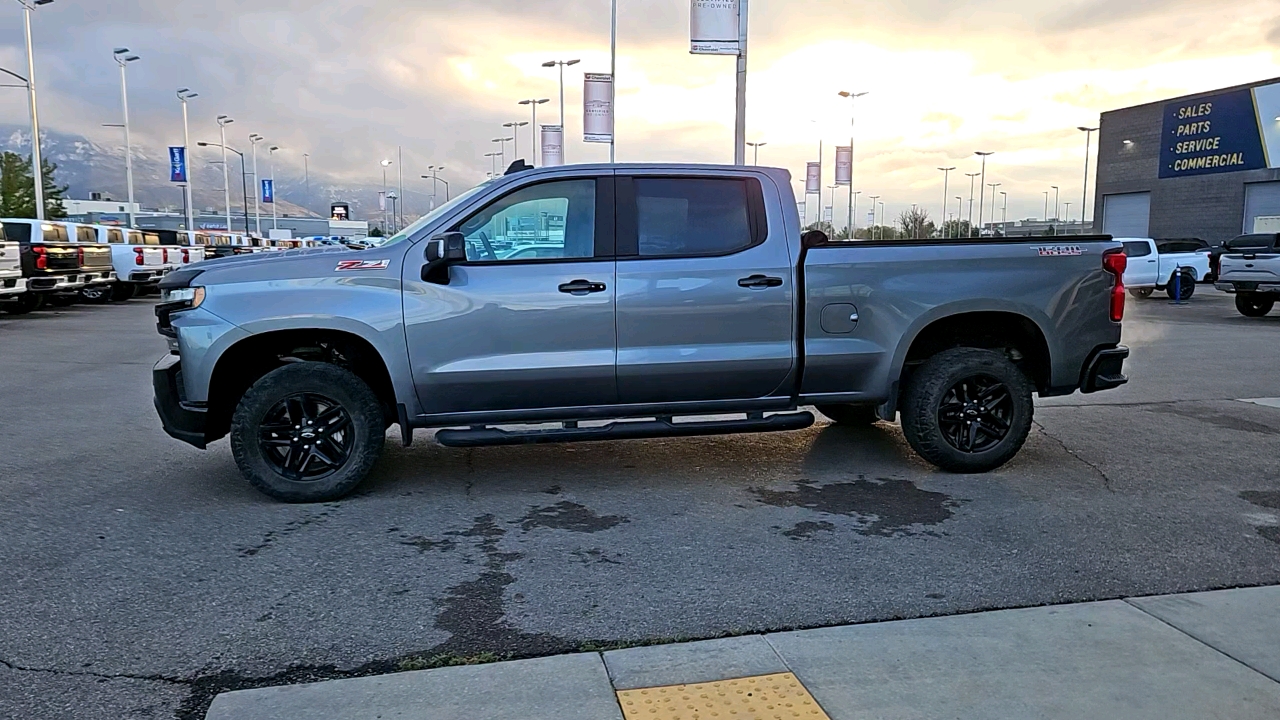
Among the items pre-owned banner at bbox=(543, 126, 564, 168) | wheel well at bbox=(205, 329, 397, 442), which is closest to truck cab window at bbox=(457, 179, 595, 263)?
wheel well at bbox=(205, 329, 397, 442)

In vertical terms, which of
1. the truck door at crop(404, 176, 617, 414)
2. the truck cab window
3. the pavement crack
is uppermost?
the truck cab window

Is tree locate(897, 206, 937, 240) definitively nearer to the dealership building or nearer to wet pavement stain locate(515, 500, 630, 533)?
the dealership building

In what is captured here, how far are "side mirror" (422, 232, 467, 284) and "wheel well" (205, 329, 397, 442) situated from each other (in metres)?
0.57

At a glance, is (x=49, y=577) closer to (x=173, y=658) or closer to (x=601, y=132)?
(x=173, y=658)

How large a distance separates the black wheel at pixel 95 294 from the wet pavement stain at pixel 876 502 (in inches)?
742

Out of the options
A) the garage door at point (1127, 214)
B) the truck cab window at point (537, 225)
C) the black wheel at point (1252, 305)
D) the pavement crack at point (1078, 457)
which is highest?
the garage door at point (1127, 214)

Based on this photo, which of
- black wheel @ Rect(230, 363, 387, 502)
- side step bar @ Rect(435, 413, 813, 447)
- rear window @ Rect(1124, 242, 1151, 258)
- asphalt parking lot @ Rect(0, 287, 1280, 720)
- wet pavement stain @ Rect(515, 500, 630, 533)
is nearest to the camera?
asphalt parking lot @ Rect(0, 287, 1280, 720)

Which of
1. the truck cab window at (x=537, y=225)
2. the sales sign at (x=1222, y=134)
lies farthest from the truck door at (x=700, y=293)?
the sales sign at (x=1222, y=134)

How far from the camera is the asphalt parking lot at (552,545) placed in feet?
11.8

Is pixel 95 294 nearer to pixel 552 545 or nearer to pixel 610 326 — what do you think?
pixel 610 326

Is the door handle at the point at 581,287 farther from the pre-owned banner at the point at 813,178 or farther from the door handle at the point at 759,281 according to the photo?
the pre-owned banner at the point at 813,178

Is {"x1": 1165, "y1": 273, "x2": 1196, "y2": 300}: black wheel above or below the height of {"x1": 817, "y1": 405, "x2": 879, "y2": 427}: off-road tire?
above

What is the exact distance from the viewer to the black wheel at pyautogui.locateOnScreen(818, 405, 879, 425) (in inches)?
289

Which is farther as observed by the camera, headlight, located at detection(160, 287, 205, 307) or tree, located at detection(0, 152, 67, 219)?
tree, located at detection(0, 152, 67, 219)
